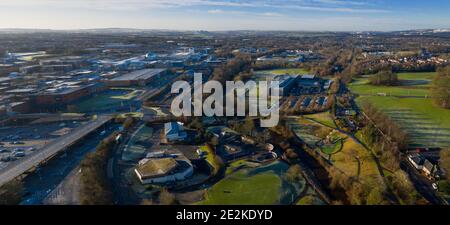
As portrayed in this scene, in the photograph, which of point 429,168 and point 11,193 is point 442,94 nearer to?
point 429,168

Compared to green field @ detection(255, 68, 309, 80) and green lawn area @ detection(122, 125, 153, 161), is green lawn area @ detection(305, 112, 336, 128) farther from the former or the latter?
green field @ detection(255, 68, 309, 80)

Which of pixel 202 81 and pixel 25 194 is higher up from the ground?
pixel 202 81

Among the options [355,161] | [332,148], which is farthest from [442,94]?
[355,161]

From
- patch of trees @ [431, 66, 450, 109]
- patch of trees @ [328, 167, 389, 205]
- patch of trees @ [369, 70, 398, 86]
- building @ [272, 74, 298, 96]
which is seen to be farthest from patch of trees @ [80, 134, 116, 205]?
patch of trees @ [369, 70, 398, 86]

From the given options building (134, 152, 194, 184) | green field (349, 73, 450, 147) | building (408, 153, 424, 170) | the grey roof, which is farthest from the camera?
the grey roof
